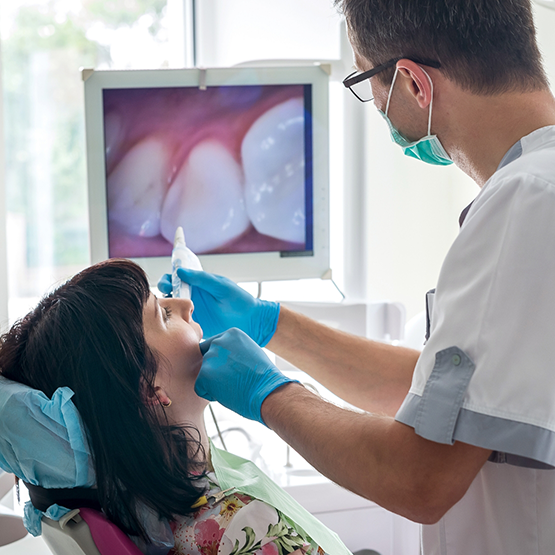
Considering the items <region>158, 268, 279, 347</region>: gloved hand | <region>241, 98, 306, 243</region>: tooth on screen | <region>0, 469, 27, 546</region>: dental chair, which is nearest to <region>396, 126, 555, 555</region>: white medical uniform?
<region>158, 268, 279, 347</region>: gloved hand

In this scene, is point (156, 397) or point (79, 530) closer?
point (79, 530)

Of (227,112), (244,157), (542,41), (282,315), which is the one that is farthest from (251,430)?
(542,41)

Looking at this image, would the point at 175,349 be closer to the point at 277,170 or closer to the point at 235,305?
the point at 235,305

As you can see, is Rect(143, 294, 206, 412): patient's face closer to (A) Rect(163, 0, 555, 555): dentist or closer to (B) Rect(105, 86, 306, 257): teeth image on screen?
(A) Rect(163, 0, 555, 555): dentist

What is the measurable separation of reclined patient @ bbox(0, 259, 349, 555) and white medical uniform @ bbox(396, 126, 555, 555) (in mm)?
407

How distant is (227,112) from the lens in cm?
182

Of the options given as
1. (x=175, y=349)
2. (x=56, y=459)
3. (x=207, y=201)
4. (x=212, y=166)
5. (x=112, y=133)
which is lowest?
(x=56, y=459)

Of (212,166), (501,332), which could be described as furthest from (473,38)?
(212,166)

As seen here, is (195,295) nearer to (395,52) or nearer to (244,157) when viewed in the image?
(244,157)

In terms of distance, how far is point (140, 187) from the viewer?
1.80 metres

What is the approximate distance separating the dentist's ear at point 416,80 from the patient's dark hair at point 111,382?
65 cm

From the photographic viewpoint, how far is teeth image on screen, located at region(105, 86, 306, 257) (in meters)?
1.79

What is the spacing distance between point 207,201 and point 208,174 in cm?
9

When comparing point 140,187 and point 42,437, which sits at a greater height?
point 140,187
